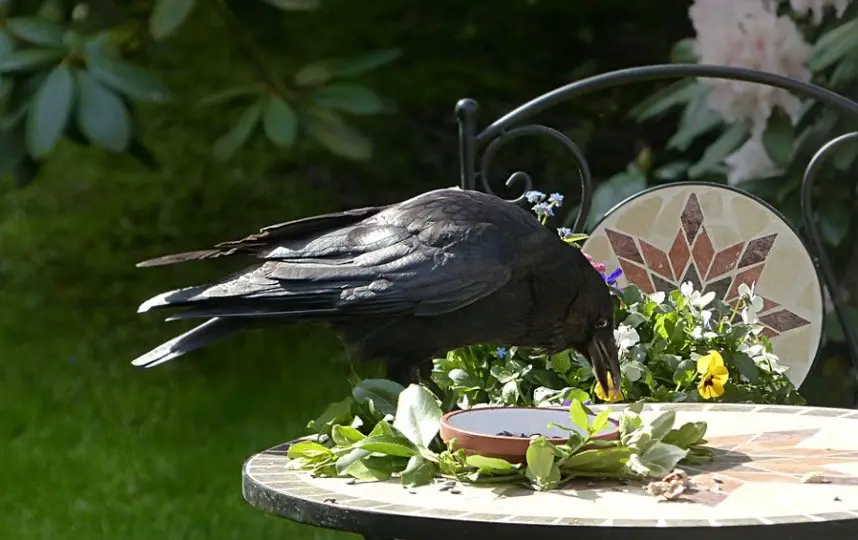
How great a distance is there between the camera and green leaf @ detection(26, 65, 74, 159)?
12.3ft

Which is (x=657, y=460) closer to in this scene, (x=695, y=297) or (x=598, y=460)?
(x=598, y=460)

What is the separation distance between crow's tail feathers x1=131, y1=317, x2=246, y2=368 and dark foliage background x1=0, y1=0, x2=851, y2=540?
2012 millimetres

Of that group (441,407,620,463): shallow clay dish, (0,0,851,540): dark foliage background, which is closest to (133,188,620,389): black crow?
(441,407,620,463): shallow clay dish

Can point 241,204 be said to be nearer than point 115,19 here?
No

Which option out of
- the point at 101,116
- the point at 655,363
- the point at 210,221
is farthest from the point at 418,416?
the point at 210,221

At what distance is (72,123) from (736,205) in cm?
183

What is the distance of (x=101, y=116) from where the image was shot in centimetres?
378

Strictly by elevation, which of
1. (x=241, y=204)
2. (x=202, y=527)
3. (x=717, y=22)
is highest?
(x=717, y=22)

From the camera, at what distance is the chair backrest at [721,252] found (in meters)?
3.29

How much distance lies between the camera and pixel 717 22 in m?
3.96

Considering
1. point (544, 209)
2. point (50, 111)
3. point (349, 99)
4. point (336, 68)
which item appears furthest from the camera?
point (336, 68)

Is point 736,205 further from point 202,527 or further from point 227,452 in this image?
point 227,452

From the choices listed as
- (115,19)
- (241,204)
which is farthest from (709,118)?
(241,204)

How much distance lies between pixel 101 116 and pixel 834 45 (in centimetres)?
201
